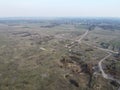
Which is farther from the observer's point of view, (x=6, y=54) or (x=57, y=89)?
(x=6, y=54)

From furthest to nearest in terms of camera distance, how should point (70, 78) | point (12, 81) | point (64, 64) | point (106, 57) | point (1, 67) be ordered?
point (106, 57) < point (64, 64) < point (1, 67) < point (70, 78) < point (12, 81)

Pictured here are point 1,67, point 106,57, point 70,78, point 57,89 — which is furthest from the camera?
point 106,57

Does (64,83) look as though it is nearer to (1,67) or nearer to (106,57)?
(1,67)

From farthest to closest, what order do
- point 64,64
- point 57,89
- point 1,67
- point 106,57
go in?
point 106,57, point 64,64, point 1,67, point 57,89

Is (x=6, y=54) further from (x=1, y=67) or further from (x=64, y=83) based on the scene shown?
(x=64, y=83)

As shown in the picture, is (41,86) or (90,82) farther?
(90,82)

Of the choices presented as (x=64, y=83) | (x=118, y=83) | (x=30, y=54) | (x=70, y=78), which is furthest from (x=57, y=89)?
(x=30, y=54)

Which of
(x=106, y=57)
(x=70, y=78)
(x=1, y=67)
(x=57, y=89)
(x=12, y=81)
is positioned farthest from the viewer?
(x=106, y=57)

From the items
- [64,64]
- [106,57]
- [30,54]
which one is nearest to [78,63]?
[64,64]
